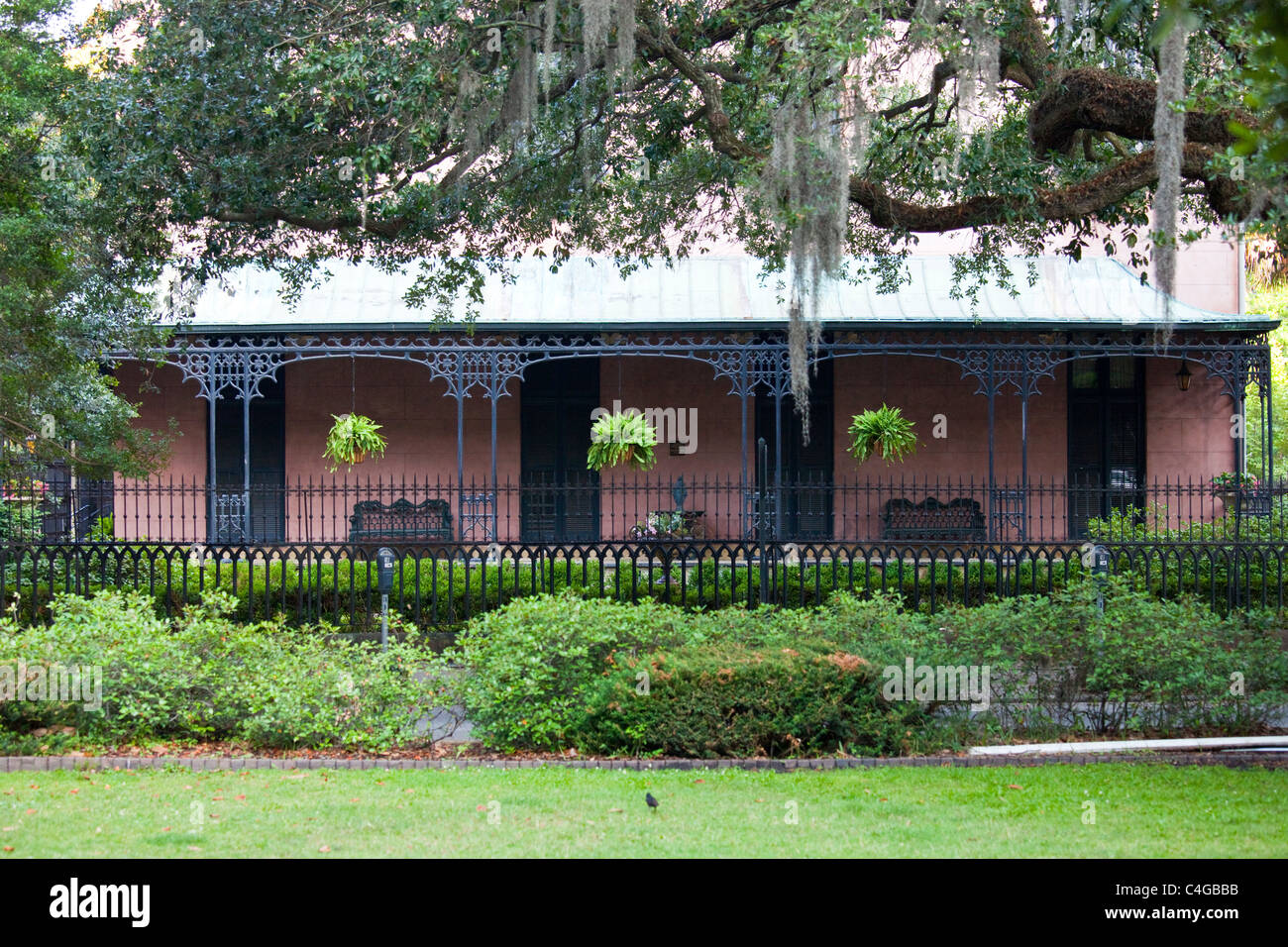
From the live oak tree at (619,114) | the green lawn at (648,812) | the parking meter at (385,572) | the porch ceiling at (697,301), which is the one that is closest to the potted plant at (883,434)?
the porch ceiling at (697,301)

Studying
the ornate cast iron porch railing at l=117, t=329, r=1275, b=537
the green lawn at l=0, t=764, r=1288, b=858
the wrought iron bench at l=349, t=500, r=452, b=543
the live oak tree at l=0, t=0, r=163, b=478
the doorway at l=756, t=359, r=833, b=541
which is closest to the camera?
the green lawn at l=0, t=764, r=1288, b=858

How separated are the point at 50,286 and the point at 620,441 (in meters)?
7.95

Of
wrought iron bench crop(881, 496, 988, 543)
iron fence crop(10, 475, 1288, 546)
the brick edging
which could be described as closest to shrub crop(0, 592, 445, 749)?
the brick edging

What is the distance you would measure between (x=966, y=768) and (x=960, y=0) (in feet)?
19.5

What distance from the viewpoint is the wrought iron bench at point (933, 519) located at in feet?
60.1

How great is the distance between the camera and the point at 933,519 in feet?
60.9

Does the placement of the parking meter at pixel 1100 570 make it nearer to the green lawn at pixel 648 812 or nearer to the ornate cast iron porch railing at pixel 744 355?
the green lawn at pixel 648 812

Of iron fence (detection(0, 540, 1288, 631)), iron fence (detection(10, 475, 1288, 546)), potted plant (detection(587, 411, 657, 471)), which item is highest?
potted plant (detection(587, 411, 657, 471))

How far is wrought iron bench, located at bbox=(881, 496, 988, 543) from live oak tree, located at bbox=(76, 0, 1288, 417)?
23.0ft

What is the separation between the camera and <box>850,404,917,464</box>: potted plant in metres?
17.1

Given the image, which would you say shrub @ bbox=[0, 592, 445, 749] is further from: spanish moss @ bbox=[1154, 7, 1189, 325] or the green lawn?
spanish moss @ bbox=[1154, 7, 1189, 325]

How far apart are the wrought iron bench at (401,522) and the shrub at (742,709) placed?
10.8 m

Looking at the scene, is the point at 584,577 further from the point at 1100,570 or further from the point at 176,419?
the point at 176,419

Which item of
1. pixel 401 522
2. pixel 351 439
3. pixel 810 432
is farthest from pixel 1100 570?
pixel 401 522
